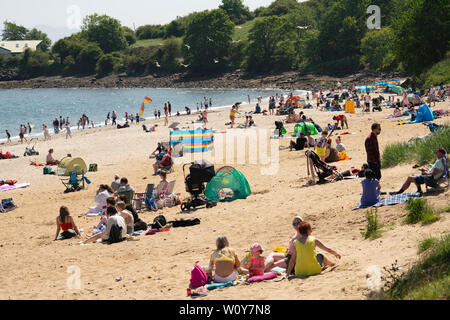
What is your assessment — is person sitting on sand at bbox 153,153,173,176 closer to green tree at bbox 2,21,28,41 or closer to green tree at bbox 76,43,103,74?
green tree at bbox 76,43,103,74

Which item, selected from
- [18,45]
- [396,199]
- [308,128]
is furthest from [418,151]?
[18,45]

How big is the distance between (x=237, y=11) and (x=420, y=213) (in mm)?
142743

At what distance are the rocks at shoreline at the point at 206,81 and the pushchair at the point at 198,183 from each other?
55.2 m

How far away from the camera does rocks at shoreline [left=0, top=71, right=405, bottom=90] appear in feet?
242

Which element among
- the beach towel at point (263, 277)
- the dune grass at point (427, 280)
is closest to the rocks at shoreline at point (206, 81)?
the beach towel at point (263, 277)

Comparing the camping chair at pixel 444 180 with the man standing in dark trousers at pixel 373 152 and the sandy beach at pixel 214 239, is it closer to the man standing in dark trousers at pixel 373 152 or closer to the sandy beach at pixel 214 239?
the sandy beach at pixel 214 239

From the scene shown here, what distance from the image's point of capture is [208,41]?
107 metres

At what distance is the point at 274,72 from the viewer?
92.9m

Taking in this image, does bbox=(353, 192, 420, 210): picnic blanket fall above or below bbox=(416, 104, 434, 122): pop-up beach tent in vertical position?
below

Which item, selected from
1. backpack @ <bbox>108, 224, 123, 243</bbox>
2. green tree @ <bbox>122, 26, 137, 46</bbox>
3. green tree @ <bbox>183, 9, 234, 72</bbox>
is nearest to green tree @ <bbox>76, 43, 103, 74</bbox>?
green tree @ <bbox>122, 26, 137, 46</bbox>

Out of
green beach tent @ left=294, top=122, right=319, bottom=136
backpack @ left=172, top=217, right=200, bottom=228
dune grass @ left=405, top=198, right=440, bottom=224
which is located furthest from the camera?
green beach tent @ left=294, top=122, right=319, bottom=136

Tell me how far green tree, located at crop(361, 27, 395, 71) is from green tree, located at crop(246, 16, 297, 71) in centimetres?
1967

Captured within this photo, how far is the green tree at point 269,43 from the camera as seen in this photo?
9423cm
